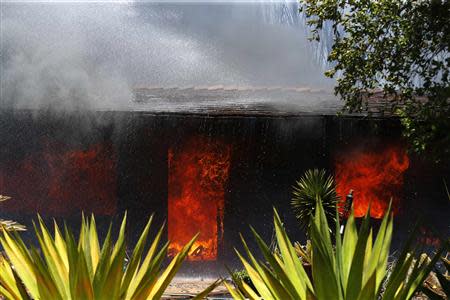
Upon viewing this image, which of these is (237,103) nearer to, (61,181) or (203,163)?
(203,163)

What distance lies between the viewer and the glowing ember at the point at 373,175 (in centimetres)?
1297

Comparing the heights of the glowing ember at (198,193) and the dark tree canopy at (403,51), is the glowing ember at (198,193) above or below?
below

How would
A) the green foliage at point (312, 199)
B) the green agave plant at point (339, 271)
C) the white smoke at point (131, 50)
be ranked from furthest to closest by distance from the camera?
the white smoke at point (131, 50) < the green foliage at point (312, 199) < the green agave plant at point (339, 271)

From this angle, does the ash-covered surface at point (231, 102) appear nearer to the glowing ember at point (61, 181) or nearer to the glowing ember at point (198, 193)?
the glowing ember at point (198, 193)

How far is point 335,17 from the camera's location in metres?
9.27

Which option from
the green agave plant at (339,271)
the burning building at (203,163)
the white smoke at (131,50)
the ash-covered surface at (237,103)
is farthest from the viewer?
the burning building at (203,163)

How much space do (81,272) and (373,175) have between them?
1136 centimetres

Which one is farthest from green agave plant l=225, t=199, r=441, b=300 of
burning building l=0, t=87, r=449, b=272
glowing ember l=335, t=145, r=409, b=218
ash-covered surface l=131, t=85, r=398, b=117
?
glowing ember l=335, t=145, r=409, b=218

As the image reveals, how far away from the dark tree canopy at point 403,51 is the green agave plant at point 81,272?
700 centimetres

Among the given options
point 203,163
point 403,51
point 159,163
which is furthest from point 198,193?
point 403,51

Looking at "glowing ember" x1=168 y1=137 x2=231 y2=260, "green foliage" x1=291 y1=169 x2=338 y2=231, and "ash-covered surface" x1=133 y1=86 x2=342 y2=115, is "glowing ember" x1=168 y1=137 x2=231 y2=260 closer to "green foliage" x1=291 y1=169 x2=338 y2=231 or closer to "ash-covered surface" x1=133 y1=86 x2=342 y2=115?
"ash-covered surface" x1=133 y1=86 x2=342 y2=115

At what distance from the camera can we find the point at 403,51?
9.16 meters

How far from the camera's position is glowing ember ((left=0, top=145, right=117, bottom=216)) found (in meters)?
12.6

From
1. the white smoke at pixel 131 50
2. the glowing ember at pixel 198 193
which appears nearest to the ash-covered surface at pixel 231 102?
the white smoke at pixel 131 50
